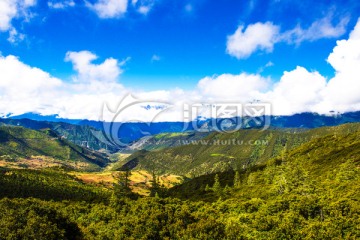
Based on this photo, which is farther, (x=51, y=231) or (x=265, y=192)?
(x=265, y=192)

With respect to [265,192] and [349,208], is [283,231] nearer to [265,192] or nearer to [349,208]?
[349,208]

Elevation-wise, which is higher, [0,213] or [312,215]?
[0,213]

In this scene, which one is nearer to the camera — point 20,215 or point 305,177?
point 20,215

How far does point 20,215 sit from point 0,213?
4.74 meters

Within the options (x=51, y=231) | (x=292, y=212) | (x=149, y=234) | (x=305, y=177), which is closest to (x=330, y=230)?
(x=292, y=212)

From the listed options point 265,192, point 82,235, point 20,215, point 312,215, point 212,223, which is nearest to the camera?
point 212,223

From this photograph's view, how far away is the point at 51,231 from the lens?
59.9 metres

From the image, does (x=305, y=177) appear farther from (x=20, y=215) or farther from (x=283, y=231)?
(x=20, y=215)

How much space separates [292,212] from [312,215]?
270 inches

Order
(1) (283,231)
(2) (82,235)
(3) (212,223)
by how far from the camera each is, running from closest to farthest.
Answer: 1. (3) (212,223)
2. (1) (283,231)
3. (2) (82,235)

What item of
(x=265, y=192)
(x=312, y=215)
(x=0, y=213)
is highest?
(x=0, y=213)

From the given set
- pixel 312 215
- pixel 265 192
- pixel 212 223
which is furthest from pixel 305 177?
pixel 212 223

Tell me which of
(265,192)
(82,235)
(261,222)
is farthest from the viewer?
(265,192)

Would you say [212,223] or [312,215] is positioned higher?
[212,223]
